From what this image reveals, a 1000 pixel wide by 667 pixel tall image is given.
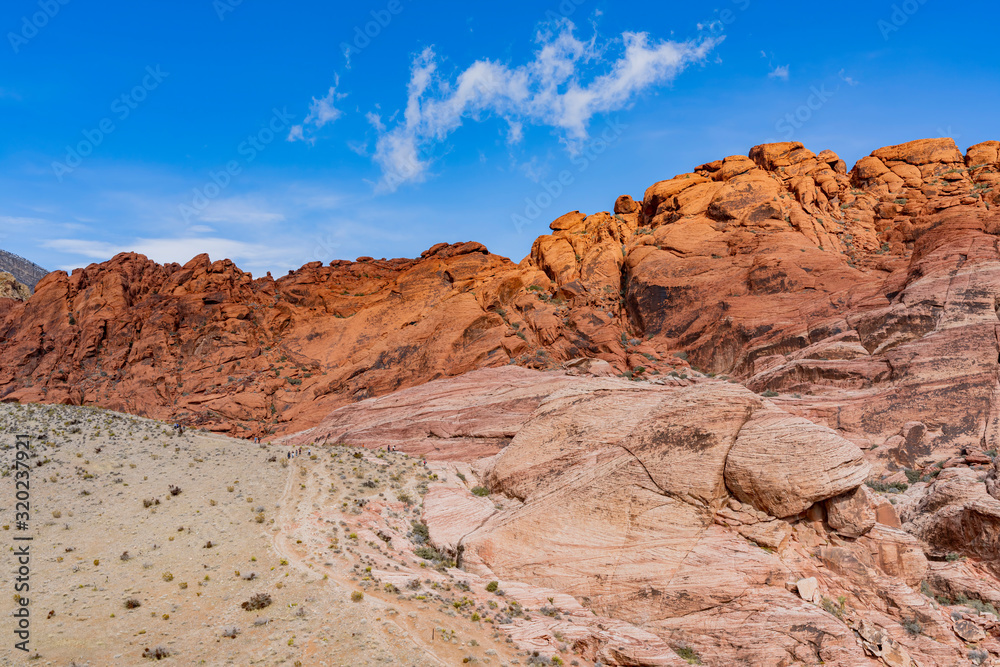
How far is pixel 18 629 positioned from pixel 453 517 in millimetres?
13344

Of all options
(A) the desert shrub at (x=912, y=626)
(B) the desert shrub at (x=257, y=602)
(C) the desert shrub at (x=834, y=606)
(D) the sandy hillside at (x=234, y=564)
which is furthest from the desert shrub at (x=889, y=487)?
(B) the desert shrub at (x=257, y=602)

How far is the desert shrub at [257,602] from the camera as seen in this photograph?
1395cm

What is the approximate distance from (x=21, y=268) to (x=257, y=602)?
496ft

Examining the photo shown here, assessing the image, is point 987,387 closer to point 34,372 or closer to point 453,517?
point 453,517

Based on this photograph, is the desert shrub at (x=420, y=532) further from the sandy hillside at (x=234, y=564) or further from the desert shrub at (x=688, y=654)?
the desert shrub at (x=688, y=654)

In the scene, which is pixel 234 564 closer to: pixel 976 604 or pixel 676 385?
pixel 976 604

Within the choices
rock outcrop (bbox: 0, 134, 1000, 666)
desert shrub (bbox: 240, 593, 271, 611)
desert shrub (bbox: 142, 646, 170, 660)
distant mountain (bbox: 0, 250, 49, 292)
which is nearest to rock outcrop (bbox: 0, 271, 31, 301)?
rock outcrop (bbox: 0, 134, 1000, 666)

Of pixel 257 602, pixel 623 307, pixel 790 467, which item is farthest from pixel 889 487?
pixel 257 602

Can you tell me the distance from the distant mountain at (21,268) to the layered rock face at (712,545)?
139 metres

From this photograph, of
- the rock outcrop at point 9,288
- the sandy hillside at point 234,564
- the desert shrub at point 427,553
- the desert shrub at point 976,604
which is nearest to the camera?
the sandy hillside at point 234,564

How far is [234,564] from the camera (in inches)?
639

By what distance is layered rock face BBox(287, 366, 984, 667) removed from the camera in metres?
14.7

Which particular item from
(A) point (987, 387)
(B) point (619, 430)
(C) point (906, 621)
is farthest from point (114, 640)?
(A) point (987, 387)

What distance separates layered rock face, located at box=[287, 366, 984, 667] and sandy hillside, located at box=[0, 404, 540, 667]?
2.15 meters
